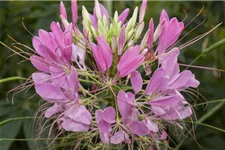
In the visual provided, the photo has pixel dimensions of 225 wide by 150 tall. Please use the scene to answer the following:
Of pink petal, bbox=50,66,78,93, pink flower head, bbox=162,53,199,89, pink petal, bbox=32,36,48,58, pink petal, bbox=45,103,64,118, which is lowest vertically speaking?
pink petal, bbox=45,103,64,118

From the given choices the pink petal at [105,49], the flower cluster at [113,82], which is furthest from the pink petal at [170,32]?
the pink petal at [105,49]

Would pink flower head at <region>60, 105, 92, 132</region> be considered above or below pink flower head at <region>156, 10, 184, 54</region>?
below

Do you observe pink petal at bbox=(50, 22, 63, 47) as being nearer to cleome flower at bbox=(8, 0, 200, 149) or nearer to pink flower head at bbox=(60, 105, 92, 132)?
cleome flower at bbox=(8, 0, 200, 149)

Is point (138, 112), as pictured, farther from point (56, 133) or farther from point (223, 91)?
point (223, 91)

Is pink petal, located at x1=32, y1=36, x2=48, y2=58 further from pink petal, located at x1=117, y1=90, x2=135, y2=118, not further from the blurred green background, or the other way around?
the blurred green background

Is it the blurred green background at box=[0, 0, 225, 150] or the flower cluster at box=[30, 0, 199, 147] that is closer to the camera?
the flower cluster at box=[30, 0, 199, 147]

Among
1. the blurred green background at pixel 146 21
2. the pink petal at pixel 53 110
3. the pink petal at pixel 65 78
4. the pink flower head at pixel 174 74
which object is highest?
the pink petal at pixel 65 78

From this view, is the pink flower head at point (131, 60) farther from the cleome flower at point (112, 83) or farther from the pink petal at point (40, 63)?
the pink petal at point (40, 63)

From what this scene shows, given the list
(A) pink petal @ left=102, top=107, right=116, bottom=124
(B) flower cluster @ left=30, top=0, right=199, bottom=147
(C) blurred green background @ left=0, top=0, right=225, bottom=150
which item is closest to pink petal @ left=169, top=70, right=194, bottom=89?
(B) flower cluster @ left=30, top=0, right=199, bottom=147

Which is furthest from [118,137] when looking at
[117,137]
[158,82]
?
[158,82]
